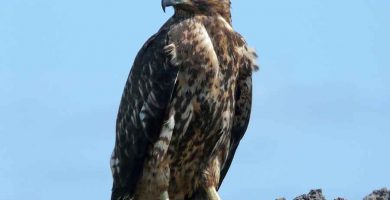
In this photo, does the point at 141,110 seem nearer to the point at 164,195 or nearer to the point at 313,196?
the point at 164,195

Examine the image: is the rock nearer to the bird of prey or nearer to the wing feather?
the bird of prey

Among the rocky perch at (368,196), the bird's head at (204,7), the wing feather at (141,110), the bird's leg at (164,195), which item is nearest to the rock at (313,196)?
the rocky perch at (368,196)

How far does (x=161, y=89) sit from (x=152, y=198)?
1138 millimetres

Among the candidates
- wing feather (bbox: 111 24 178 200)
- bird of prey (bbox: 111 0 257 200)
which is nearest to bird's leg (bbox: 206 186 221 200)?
bird of prey (bbox: 111 0 257 200)

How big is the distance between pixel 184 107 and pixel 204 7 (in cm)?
108

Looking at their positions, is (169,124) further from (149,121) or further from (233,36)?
(233,36)

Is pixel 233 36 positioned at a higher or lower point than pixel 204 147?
higher

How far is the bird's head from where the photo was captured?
949 cm

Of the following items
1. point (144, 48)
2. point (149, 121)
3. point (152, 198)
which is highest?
point (144, 48)

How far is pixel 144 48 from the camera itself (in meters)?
9.70

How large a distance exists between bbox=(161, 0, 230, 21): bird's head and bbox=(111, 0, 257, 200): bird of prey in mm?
10

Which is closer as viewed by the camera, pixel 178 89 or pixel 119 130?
pixel 178 89

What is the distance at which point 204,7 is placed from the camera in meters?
9.60

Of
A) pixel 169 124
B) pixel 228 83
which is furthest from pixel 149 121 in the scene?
pixel 228 83
